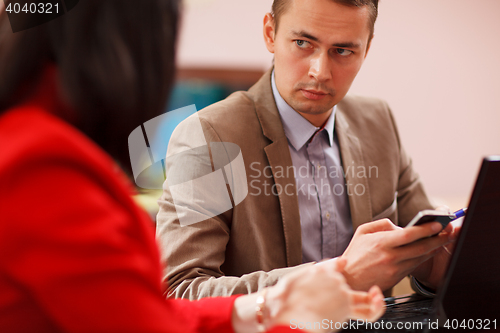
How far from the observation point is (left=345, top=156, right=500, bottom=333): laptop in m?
0.63

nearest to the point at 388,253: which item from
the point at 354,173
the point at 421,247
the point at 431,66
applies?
the point at 421,247

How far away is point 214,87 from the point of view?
262cm

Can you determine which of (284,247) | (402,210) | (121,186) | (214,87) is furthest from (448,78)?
(121,186)

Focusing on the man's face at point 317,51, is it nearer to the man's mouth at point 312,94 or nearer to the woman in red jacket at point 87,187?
the man's mouth at point 312,94

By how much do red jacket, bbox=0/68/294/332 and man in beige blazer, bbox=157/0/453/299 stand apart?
1.50ft

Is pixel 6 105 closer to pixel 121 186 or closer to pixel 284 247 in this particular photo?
pixel 121 186

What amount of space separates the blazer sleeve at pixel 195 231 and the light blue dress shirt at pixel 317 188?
0.24 metres

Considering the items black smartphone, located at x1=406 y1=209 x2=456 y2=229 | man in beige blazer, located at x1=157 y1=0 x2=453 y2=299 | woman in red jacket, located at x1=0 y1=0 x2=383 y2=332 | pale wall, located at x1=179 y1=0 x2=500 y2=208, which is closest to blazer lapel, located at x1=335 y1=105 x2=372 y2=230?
man in beige blazer, located at x1=157 y1=0 x2=453 y2=299

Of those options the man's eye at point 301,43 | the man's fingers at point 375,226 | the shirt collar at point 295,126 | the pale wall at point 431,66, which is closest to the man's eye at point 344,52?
the man's eye at point 301,43

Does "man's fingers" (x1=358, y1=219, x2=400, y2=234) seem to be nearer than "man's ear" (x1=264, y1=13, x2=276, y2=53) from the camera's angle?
Yes

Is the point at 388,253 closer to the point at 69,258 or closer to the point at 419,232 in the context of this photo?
the point at 419,232

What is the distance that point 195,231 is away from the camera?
37.9 inches

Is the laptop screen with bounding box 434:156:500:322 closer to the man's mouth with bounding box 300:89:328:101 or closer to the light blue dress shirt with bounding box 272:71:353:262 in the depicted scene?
the light blue dress shirt with bounding box 272:71:353:262

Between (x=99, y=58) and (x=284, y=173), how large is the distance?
0.73 meters
